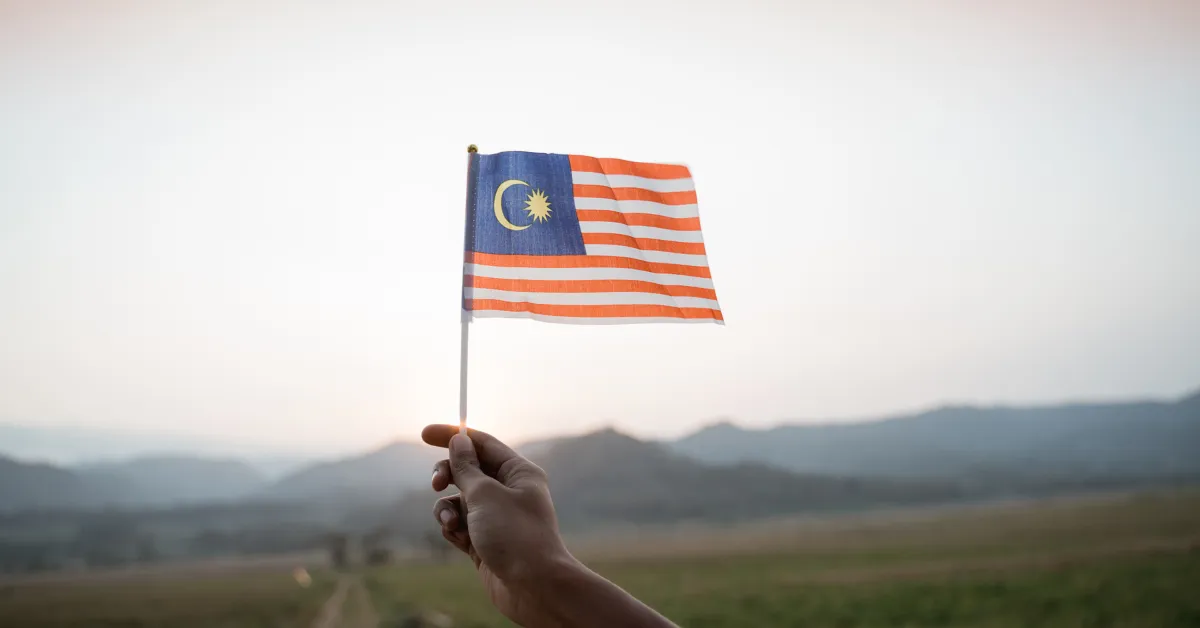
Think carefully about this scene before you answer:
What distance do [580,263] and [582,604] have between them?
2400 mm

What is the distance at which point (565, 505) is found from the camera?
154 m

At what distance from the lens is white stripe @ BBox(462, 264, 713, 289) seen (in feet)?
14.1

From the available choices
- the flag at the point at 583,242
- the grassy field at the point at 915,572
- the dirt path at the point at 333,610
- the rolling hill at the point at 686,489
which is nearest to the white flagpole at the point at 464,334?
the flag at the point at 583,242

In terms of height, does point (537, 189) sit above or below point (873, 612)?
above

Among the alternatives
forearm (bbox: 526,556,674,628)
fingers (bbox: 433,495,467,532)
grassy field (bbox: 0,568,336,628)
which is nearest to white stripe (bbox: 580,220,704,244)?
fingers (bbox: 433,495,467,532)

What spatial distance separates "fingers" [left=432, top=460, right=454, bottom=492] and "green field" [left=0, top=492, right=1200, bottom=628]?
54.4m

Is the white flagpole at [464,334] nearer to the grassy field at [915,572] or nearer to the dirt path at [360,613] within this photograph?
the grassy field at [915,572]

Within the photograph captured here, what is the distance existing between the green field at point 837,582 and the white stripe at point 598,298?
175 feet

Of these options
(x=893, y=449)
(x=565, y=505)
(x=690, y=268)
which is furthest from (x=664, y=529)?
(x=690, y=268)

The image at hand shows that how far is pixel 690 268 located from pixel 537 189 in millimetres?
792

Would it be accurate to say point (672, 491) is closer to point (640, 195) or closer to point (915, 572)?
point (915, 572)

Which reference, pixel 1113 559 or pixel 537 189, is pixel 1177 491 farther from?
pixel 537 189

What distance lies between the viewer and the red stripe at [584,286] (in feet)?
14.1

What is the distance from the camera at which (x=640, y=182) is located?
181 inches
